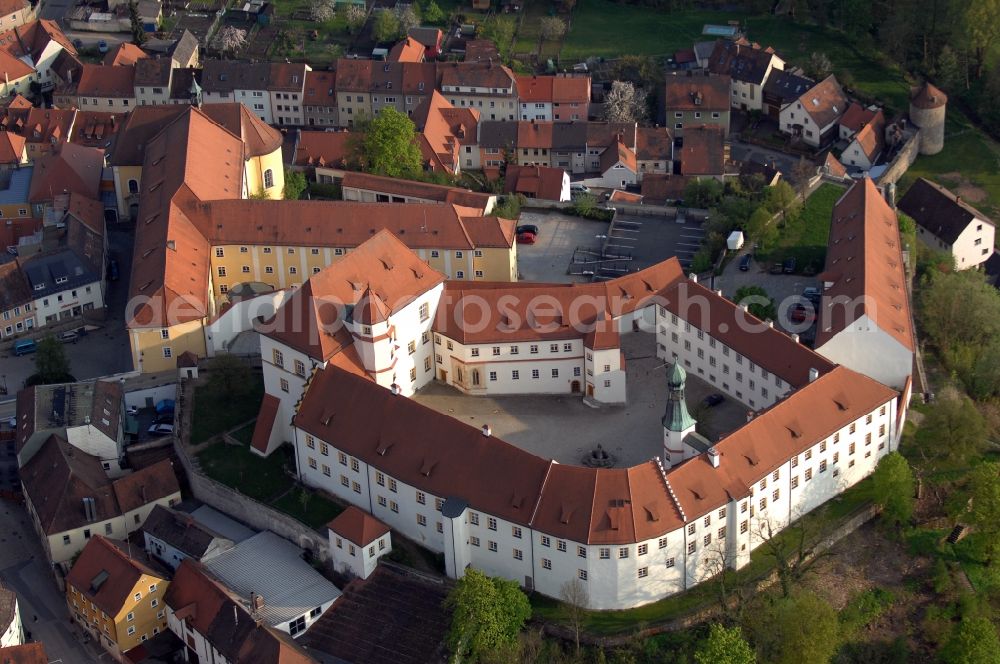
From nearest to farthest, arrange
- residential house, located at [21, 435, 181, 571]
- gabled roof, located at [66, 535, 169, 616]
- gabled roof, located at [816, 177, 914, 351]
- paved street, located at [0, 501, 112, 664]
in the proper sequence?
gabled roof, located at [66, 535, 169, 616] < paved street, located at [0, 501, 112, 664] < residential house, located at [21, 435, 181, 571] < gabled roof, located at [816, 177, 914, 351]

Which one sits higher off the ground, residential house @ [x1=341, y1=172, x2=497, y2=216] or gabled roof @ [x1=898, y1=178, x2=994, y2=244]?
residential house @ [x1=341, y1=172, x2=497, y2=216]

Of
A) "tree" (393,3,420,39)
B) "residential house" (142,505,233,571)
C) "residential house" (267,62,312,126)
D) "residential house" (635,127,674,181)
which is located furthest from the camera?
→ "tree" (393,3,420,39)

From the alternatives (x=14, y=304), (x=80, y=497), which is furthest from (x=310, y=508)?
(x=14, y=304)

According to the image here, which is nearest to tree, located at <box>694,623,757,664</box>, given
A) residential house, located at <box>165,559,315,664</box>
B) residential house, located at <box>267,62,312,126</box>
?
residential house, located at <box>165,559,315,664</box>

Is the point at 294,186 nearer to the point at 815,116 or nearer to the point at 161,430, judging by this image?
the point at 161,430

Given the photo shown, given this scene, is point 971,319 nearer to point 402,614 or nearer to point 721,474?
point 721,474

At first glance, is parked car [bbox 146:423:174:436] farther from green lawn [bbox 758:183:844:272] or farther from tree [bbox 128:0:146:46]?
tree [bbox 128:0:146:46]
